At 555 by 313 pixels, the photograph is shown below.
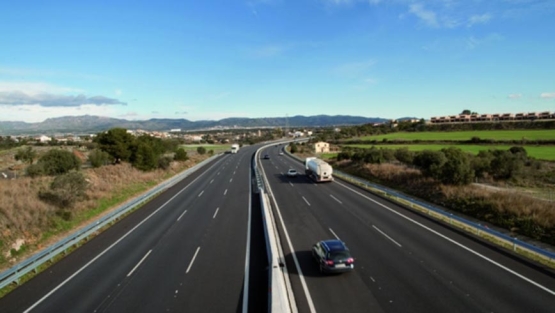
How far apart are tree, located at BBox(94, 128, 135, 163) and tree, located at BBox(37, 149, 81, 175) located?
4906 millimetres

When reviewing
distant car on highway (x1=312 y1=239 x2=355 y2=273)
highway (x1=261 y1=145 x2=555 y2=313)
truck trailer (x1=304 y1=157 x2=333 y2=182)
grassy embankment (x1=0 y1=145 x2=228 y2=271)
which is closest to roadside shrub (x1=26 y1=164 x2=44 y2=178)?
grassy embankment (x1=0 y1=145 x2=228 y2=271)

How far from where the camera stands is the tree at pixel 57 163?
49.3 metres

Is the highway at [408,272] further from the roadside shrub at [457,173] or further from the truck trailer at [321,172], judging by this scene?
the truck trailer at [321,172]

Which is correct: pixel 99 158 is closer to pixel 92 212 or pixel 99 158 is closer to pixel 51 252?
pixel 92 212

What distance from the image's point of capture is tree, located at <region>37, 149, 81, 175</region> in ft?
162

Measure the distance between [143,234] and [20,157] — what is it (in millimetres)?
75816

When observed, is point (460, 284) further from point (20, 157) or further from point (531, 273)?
point (20, 157)

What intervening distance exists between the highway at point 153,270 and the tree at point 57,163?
2969cm

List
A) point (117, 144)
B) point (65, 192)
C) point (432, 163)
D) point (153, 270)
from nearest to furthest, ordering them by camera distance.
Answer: point (153, 270) → point (65, 192) → point (432, 163) → point (117, 144)

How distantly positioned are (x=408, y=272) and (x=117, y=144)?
50227mm

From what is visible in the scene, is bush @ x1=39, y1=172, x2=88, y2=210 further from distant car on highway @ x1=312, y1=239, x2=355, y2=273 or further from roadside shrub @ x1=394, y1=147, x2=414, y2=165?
roadside shrub @ x1=394, y1=147, x2=414, y2=165

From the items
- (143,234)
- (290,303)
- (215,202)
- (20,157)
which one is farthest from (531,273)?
(20,157)

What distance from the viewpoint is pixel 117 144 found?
55031mm

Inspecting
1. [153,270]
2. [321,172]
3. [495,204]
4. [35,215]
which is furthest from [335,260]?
[321,172]
